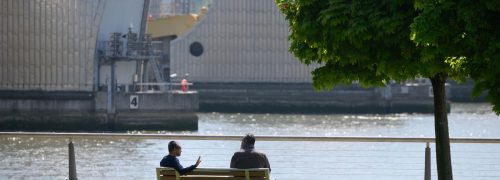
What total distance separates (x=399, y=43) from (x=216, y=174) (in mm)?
2605

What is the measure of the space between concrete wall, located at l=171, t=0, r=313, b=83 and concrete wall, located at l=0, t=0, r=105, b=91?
22.8 m

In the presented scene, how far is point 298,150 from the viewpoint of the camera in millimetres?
21750

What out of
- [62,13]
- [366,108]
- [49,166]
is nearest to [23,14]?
[62,13]

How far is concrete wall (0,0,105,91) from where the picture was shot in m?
65.7

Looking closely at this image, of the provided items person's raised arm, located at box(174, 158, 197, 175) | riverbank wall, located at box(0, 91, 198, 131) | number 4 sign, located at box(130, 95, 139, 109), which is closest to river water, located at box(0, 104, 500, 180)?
riverbank wall, located at box(0, 91, 198, 131)

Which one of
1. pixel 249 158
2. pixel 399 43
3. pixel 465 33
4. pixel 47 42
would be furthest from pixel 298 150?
pixel 47 42

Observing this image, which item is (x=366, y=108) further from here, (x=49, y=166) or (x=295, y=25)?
(x=295, y=25)

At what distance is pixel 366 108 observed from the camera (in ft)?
278

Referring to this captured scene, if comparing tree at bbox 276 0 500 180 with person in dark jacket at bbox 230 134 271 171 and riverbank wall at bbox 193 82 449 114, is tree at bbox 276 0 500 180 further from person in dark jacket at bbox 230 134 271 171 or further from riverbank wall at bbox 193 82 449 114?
riverbank wall at bbox 193 82 449 114

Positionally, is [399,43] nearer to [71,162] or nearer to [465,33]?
[465,33]

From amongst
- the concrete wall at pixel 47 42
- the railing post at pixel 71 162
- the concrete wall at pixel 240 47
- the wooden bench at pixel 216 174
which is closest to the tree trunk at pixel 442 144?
the wooden bench at pixel 216 174

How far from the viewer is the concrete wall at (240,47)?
3531 inches

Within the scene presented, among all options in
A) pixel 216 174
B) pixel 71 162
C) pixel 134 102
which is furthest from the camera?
pixel 134 102

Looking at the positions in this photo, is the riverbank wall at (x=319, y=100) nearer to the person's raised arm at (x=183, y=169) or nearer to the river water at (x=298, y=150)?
the river water at (x=298, y=150)
